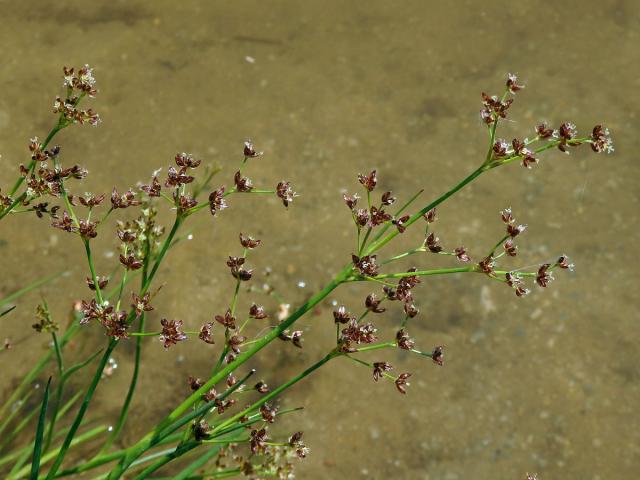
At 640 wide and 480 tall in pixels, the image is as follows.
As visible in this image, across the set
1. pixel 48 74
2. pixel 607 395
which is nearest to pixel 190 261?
pixel 48 74

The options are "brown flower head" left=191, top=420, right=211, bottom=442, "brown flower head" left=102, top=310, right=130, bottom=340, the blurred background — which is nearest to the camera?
"brown flower head" left=102, top=310, right=130, bottom=340

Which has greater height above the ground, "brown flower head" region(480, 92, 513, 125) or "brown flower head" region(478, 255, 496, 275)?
"brown flower head" region(480, 92, 513, 125)

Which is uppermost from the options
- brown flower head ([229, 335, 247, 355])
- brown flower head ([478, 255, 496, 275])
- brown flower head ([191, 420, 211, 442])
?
brown flower head ([478, 255, 496, 275])

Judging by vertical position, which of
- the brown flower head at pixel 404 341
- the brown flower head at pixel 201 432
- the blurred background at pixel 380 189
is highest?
the blurred background at pixel 380 189

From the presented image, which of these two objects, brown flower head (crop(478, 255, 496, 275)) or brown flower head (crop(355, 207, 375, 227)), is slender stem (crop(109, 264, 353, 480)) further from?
brown flower head (crop(478, 255, 496, 275))

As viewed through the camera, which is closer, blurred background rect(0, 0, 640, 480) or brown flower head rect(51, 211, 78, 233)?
brown flower head rect(51, 211, 78, 233)

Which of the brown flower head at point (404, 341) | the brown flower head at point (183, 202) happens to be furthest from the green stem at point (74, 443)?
the brown flower head at point (404, 341)

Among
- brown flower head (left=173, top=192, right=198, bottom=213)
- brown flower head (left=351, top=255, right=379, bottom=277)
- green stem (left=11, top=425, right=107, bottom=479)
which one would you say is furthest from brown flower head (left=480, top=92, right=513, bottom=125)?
green stem (left=11, top=425, right=107, bottom=479)

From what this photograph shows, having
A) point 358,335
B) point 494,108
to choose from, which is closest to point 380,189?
point 494,108

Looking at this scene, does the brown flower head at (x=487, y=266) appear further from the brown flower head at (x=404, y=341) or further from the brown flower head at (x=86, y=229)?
the brown flower head at (x=86, y=229)
